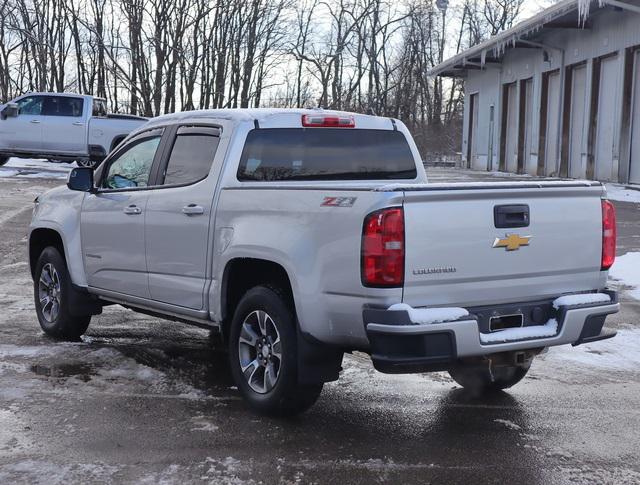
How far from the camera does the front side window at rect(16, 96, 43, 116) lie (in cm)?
2391

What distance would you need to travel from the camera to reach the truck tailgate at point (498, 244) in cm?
443

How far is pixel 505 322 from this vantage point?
476 cm

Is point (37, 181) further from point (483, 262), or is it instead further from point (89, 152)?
point (483, 262)

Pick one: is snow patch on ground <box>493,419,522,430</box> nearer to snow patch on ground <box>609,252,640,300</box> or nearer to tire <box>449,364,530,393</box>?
tire <box>449,364,530,393</box>

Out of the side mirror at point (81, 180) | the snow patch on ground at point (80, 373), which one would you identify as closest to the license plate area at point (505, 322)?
the snow patch on ground at point (80, 373)

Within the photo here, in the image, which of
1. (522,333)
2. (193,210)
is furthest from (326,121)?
(522,333)

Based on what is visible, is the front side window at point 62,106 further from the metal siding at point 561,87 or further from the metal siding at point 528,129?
the metal siding at point 528,129

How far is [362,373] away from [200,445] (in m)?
1.91

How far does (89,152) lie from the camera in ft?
78.4

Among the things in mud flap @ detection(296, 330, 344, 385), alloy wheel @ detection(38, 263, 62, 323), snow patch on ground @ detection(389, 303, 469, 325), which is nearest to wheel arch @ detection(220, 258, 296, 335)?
mud flap @ detection(296, 330, 344, 385)

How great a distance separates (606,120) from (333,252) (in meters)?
21.0

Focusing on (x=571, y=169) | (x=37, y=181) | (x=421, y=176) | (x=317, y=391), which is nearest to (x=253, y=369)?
(x=317, y=391)

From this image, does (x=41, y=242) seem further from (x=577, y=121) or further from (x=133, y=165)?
(x=577, y=121)

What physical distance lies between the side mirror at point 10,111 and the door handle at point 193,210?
1954 cm
